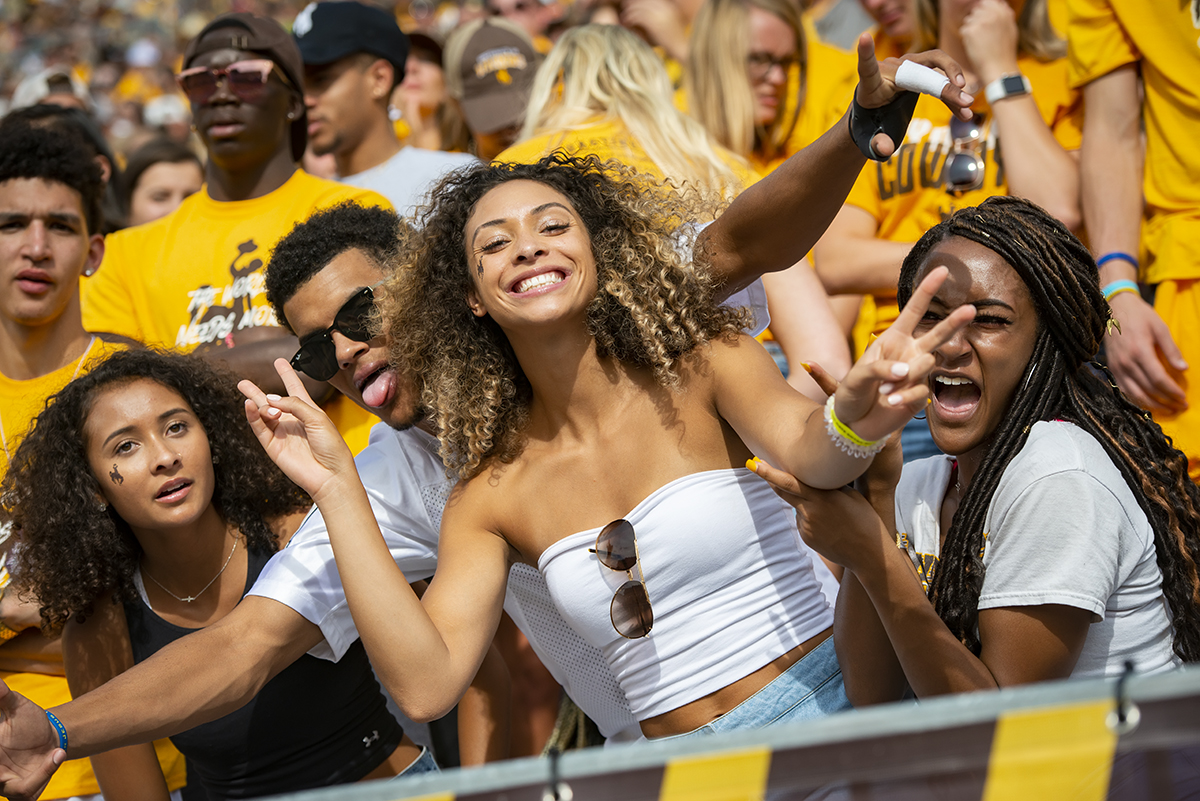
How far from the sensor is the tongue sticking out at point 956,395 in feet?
7.27

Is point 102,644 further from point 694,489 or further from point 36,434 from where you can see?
point 694,489

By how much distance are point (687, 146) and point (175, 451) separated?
5.77 ft

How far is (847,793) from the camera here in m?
1.36

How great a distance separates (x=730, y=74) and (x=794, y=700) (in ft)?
8.48

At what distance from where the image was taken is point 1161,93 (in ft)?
10.00

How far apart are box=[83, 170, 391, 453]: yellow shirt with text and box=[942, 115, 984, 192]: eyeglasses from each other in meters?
1.73

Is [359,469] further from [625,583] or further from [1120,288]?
[1120,288]

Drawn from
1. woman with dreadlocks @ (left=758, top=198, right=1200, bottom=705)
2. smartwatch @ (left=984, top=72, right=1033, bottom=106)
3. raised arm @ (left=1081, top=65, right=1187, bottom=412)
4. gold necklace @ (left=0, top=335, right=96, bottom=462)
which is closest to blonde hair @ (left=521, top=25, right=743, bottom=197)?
smartwatch @ (left=984, top=72, right=1033, bottom=106)

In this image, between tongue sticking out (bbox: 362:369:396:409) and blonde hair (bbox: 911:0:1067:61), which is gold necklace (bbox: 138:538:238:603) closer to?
tongue sticking out (bbox: 362:369:396:409)

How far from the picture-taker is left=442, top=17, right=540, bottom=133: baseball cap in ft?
15.8

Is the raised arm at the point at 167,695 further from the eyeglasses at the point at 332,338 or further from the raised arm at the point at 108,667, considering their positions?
the eyeglasses at the point at 332,338

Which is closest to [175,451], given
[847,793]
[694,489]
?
[694,489]

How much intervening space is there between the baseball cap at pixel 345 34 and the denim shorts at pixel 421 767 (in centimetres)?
283

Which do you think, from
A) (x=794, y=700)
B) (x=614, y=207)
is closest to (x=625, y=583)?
(x=794, y=700)
